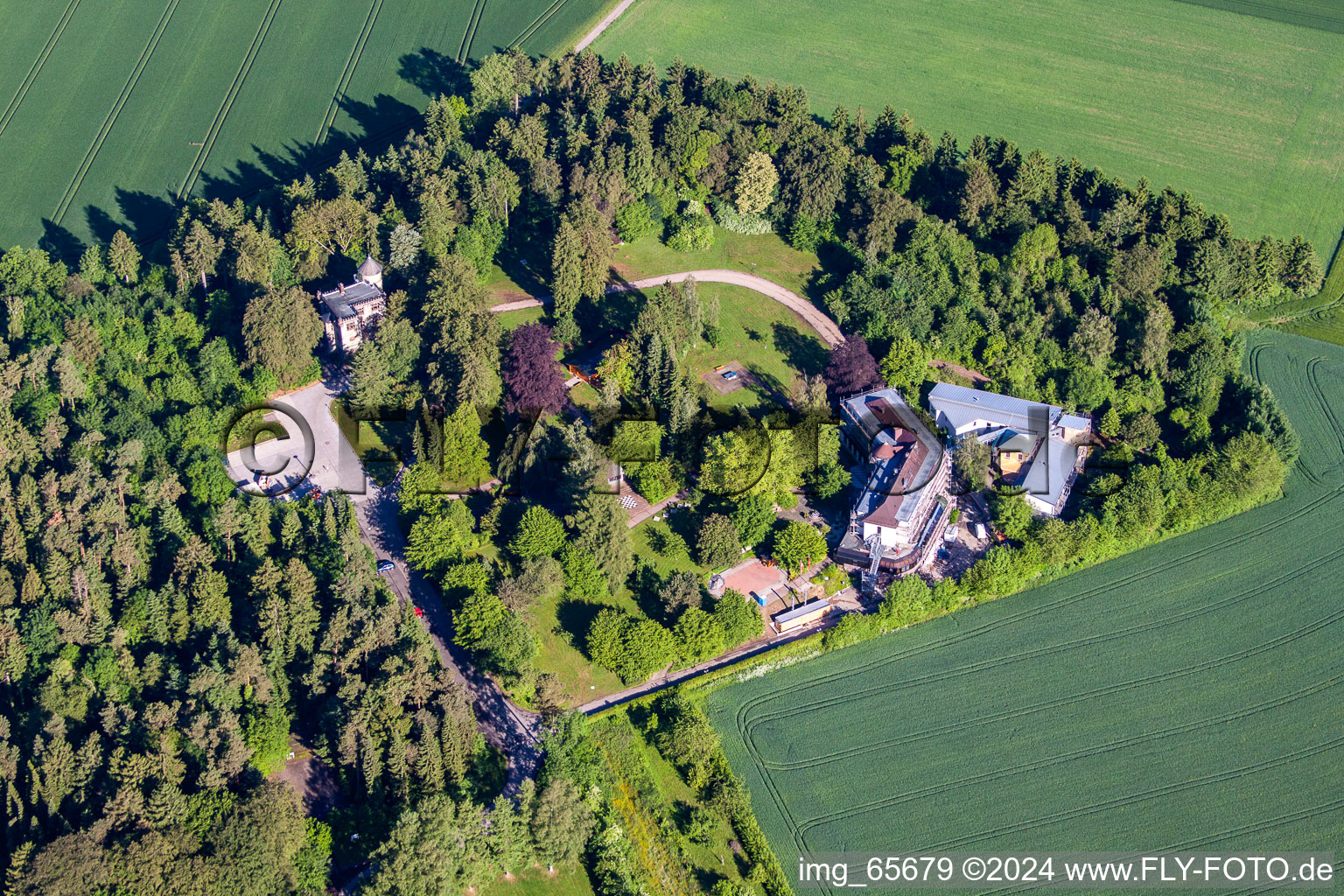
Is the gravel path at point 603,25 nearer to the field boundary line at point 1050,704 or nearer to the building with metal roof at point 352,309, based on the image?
the building with metal roof at point 352,309

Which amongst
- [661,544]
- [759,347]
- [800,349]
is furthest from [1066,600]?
[759,347]

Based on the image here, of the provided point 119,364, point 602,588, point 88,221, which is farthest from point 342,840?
point 88,221

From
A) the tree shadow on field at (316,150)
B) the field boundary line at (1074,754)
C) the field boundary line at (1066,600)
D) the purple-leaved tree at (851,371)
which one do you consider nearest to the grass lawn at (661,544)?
the field boundary line at (1066,600)

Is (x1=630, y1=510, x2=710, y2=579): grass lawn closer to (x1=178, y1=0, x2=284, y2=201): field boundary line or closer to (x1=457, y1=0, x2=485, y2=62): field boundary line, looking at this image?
(x1=178, y1=0, x2=284, y2=201): field boundary line

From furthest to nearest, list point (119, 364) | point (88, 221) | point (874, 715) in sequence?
point (88, 221) → point (119, 364) → point (874, 715)

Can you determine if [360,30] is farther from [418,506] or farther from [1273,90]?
[1273,90]

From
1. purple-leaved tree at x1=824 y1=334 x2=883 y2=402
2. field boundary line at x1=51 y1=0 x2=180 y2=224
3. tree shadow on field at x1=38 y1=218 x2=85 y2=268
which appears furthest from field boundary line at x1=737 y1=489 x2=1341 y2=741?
field boundary line at x1=51 y1=0 x2=180 y2=224

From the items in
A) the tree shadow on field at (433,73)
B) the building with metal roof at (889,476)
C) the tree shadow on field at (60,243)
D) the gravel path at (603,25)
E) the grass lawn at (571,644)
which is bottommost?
the grass lawn at (571,644)
